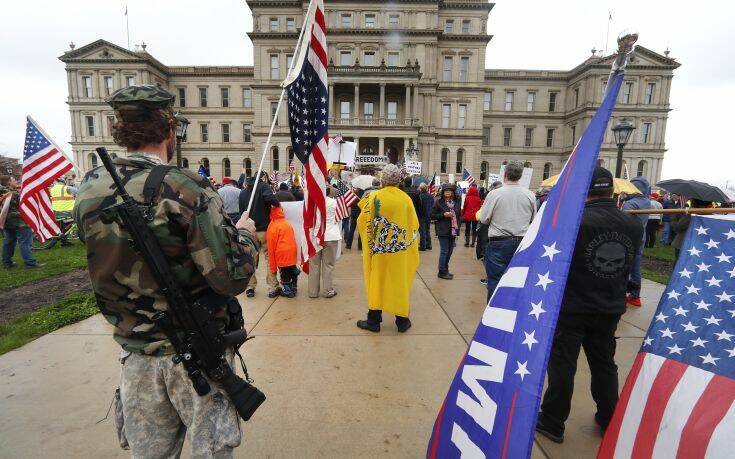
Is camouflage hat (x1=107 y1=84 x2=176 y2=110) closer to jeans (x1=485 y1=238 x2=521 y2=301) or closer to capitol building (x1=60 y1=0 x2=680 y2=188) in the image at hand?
jeans (x1=485 y1=238 x2=521 y2=301)

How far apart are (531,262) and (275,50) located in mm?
49551

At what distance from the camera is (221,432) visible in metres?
1.54

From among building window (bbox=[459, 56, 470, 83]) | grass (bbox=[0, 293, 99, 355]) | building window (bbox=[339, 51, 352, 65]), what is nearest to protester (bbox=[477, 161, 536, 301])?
grass (bbox=[0, 293, 99, 355])

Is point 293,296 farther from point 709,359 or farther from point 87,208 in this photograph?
point 709,359

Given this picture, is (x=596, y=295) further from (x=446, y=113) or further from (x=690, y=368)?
(x=446, y=113)

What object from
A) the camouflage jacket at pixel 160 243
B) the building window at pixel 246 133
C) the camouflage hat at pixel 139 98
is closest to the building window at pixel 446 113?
the building window at pixel 246 133

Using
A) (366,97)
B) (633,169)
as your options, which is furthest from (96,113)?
(633,169)

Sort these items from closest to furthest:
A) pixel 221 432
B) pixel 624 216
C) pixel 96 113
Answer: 1. pixel 221 432
2. pixel 624 216
3. pixel 96 113

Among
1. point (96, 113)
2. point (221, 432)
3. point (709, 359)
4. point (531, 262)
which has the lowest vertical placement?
point (221, 432)

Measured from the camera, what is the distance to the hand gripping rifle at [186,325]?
1349 mm

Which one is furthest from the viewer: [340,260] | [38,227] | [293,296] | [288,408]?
[340,260]

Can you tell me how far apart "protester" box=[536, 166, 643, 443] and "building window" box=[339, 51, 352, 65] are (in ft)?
154

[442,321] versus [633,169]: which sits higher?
[633,169]

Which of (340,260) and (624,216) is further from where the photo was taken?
(340,260)
